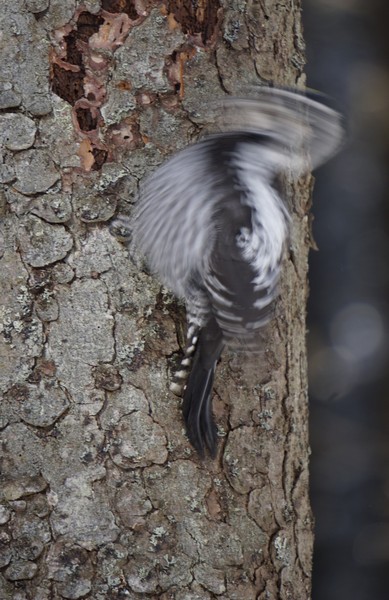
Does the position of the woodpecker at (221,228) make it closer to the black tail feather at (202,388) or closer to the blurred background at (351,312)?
the black tail feather at (202,388)

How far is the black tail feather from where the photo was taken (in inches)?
32.6

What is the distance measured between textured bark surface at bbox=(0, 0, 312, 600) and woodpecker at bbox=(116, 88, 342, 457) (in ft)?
0.07

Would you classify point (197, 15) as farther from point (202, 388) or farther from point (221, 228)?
point (202, 388)

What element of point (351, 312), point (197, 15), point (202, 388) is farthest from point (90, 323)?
point (351, 312)

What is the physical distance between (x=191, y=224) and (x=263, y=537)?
16.0 inches

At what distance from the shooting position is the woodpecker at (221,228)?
0.84m

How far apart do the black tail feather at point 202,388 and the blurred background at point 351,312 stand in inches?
25.5

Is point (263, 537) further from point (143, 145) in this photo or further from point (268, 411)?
point (143, 145)

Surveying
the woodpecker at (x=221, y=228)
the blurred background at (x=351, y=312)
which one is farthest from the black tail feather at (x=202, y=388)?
the blurred background at (x=351, y=312)

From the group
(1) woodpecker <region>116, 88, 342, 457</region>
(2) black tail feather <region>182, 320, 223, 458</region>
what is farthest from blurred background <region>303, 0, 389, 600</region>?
(2) black tail feather <region>182, 320, 223, 458</region>

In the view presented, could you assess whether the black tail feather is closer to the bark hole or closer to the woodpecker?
the woodpecker

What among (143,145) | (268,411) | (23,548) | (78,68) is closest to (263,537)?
(268,411)

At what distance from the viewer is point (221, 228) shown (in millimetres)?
880

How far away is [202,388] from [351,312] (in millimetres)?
713
